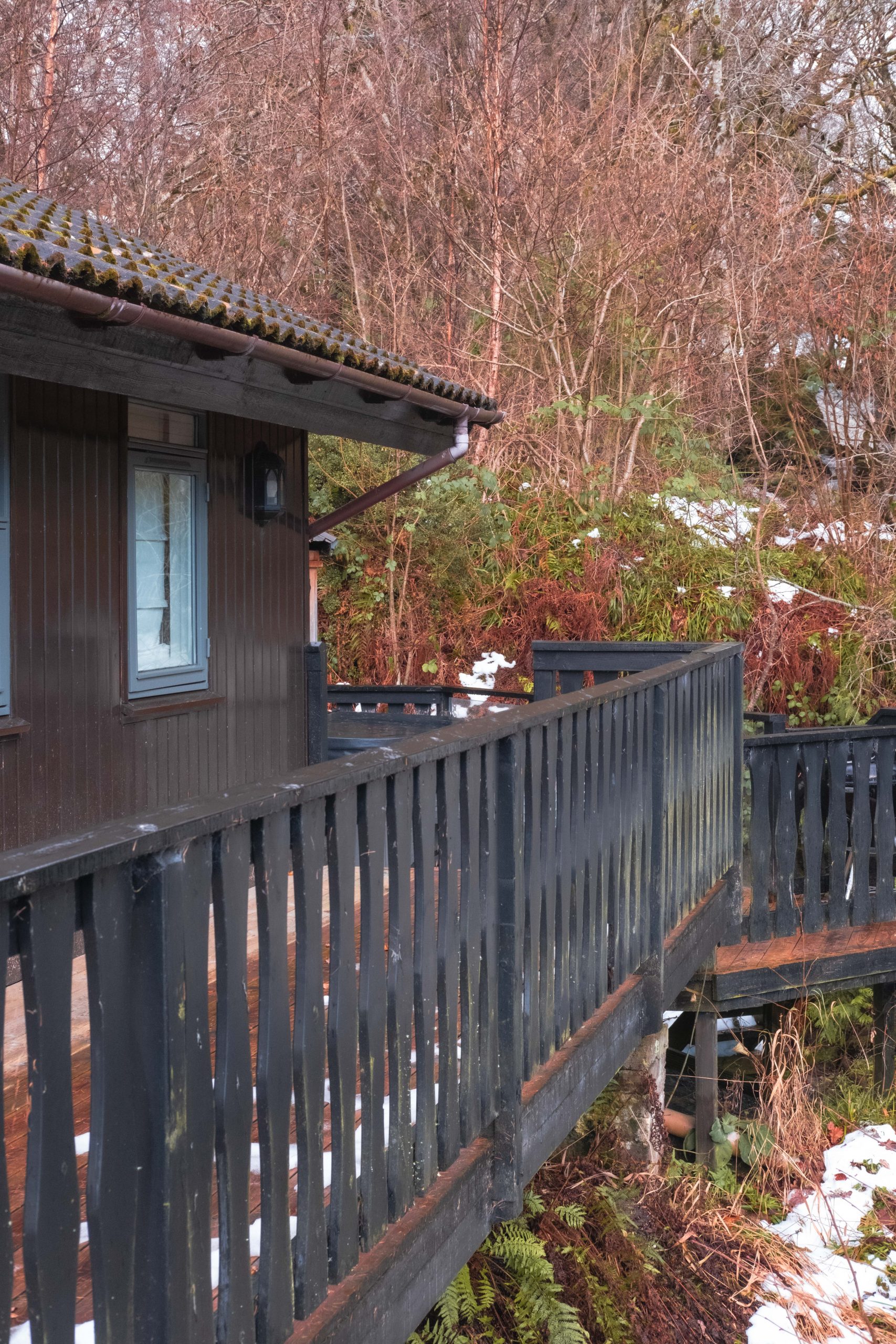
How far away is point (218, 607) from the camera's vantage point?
6.09 meters

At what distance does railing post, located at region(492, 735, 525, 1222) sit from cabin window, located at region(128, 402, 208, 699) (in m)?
2.88

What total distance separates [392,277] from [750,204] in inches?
191

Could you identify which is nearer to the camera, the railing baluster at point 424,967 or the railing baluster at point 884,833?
the railing baluster at point 424,967

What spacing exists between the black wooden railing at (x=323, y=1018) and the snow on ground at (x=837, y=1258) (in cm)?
154

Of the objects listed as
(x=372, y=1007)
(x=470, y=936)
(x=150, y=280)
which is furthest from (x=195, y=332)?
(x=372, y=1007)

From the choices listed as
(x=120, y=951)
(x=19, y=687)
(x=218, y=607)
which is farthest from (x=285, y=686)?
(x=120, y=951)

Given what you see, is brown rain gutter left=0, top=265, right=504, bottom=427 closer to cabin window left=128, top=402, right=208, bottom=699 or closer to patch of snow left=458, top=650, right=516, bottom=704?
cabin window left=128, top=402, right=208, bottom=699

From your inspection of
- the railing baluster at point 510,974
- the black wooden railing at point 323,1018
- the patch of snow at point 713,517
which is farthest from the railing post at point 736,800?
the patch of snow at point 713,517

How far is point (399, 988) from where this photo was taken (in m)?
2.44

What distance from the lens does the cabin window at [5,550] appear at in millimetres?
4449

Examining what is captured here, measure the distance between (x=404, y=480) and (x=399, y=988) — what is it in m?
5.41

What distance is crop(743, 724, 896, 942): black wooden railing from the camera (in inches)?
255

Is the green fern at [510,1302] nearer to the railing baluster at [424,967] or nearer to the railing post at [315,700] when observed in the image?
the railing baluster at [424,967]

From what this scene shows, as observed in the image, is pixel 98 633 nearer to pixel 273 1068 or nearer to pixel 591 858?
pixel 591 858
